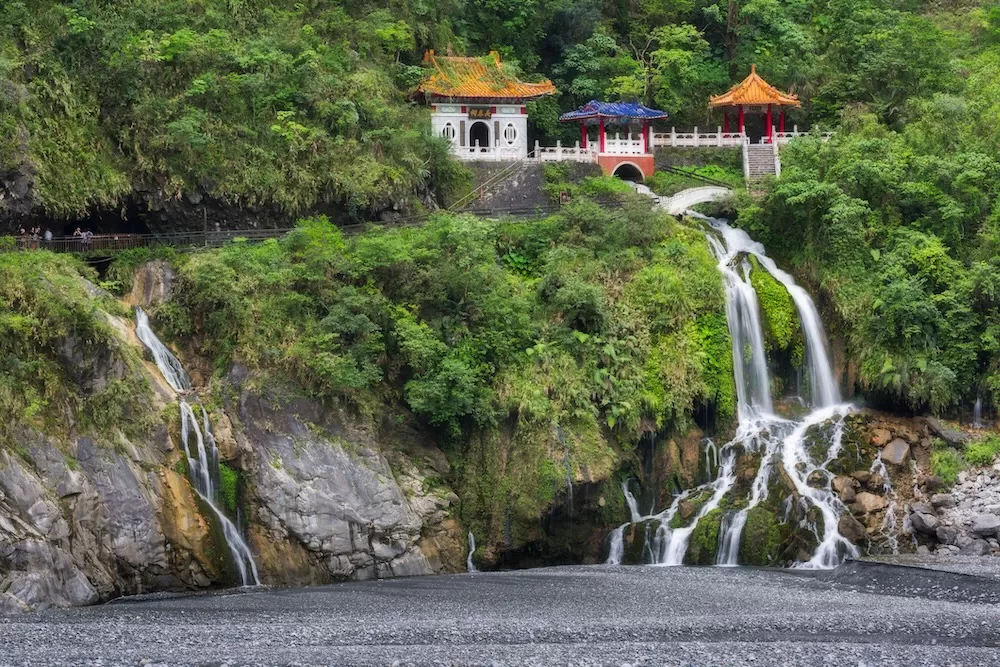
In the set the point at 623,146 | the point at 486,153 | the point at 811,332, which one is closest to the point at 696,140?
the point at 623,146

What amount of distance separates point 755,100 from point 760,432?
17.7 m

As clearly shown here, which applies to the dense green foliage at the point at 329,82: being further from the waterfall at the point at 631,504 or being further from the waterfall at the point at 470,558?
the waterfall at the point at 631,504

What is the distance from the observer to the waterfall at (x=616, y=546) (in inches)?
1216

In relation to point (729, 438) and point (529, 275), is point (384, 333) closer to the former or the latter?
point (529, 275)

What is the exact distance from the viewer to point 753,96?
47.2m

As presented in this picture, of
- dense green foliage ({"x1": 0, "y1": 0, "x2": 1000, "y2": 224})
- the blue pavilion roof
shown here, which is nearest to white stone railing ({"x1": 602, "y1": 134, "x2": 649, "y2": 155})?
the blue pavilion roof

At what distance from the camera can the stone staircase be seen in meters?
45.6

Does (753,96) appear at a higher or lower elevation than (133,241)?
higher

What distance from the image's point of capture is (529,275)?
1442 inches

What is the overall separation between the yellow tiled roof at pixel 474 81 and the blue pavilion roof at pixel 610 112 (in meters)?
1.35

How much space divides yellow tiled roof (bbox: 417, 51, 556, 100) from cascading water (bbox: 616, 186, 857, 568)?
986 cm

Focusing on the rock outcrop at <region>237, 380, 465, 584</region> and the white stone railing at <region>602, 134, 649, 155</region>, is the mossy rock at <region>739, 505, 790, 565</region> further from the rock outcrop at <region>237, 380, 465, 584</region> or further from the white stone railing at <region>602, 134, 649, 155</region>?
the white stone railing at <region>602, 134, 649, 155</region>

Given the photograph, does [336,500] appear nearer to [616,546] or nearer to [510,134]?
[616,546]

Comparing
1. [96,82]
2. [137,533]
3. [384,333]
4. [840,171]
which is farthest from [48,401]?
[840,171]
